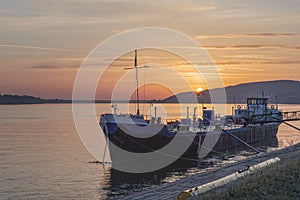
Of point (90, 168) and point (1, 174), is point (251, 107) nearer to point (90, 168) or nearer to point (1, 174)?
point (90, 168)

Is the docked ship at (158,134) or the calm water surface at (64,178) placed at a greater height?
the docked ship at (158,134)

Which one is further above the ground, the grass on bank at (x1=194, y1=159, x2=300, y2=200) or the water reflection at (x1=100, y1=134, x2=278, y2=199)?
the grass on bank at (x1=194, y1=159, x2=300, y2=200)

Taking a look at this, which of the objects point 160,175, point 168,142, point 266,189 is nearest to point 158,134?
point 168,142

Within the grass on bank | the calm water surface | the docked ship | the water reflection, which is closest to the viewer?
the grass on bank

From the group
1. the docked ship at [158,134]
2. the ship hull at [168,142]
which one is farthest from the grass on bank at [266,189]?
the docked ship at [158,134]

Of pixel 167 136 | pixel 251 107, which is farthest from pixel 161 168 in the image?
pixel 251 107

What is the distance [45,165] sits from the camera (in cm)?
4797

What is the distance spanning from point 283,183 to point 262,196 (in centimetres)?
177

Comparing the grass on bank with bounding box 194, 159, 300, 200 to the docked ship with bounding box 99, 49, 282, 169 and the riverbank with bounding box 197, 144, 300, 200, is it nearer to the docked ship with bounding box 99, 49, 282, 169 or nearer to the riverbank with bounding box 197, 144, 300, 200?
the riverbank with bounding box 197, 144, 300, 200

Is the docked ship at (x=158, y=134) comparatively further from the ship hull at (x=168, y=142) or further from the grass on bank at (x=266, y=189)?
the grass on bank at (x=266, y=189)

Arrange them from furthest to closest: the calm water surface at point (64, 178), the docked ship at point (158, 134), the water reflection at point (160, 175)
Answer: the docked ship at point (158, 134) < the water reflection at point (160, 175) < the calm water surface at point (64, 178)

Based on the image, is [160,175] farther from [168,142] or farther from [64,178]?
[168,142]

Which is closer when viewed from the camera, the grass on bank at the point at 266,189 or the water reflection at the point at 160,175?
the grass on bank at the point at 266,189

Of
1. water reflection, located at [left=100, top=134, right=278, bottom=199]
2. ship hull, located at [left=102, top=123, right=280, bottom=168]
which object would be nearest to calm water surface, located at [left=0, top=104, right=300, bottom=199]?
water reflection, located at [left=100, top=134, right=278, bottom=199]
